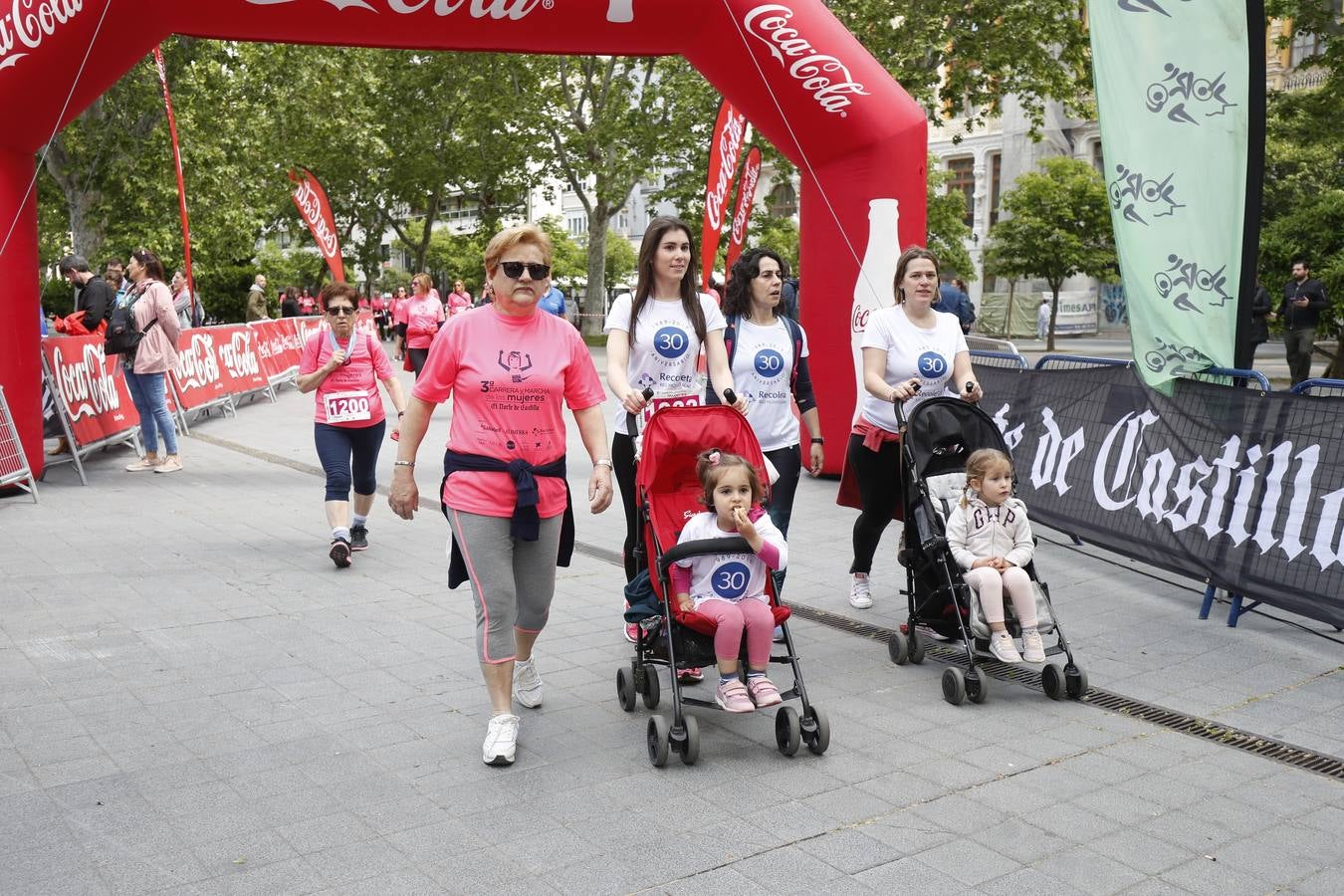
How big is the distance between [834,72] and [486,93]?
30102 millimetres

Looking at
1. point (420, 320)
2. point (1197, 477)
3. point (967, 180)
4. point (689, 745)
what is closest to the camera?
point (689, 745)

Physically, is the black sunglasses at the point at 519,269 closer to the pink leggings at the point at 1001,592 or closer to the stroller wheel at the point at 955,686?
the pink leggings at the point at 1001,592

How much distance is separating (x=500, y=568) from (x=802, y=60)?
21.6ft

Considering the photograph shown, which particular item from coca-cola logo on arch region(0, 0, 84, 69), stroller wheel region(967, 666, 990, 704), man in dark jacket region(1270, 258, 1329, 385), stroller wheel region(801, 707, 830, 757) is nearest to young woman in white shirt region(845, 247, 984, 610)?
stroller wheel region(967, 666, 990, 704)

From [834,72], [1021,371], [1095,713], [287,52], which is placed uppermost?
[287,52]

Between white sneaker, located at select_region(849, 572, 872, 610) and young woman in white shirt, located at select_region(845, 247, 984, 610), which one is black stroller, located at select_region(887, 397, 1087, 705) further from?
white sneaker, located at select_region(849, 572, 872, 610)

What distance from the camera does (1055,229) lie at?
34.3 meters

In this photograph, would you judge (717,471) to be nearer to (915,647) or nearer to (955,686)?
(955,686)

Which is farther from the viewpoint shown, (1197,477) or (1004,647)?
(1197,477)

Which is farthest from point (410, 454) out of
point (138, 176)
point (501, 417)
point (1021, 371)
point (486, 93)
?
point (486, 93)

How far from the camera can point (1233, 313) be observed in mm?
7453

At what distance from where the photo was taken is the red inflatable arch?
970 centimetres

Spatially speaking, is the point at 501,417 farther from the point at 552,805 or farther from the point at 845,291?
the point at 845,291

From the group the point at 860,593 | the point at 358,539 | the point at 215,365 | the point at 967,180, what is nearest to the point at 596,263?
the point at 967,180
